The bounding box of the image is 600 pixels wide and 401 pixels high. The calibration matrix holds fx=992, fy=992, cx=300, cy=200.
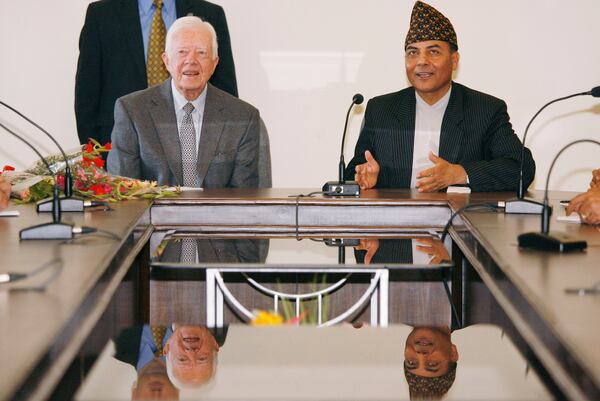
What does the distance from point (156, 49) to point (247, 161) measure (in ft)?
3.43

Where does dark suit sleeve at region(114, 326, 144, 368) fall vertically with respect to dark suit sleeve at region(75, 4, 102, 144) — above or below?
below

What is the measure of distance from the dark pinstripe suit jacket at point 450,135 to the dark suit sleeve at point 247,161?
0.44 m

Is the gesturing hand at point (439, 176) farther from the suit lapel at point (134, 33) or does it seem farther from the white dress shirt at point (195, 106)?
the suit lapel at point (134, 33)

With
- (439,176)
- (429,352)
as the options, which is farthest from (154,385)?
(439,176)

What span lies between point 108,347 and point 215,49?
3.03m

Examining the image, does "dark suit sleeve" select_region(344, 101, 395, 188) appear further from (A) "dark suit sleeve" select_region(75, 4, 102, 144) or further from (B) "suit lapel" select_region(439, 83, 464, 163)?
(A) "dark suit sleeve" select_region(75, 4, 102, 144)

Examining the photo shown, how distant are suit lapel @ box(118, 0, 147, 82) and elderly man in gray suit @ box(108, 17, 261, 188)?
0.61m

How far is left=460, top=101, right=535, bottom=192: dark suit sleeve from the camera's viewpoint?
166 inches

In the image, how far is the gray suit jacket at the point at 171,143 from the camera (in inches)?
177

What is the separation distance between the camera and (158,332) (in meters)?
1.99

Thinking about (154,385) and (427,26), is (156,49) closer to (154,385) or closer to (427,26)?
(427,26)

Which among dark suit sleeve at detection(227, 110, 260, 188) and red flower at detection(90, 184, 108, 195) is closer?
red flower at detection(90, 184, 108, 195)

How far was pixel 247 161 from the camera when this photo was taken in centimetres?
463

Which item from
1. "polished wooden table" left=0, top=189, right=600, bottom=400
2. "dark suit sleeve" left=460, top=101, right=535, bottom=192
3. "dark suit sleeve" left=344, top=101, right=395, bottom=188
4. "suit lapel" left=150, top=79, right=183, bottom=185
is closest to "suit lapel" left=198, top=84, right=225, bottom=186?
"suit lapel" left=150, top=79, right=183, bottom=185
